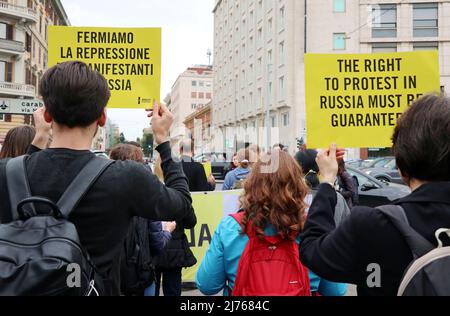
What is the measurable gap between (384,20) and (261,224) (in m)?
36.5

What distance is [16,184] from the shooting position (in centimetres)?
166

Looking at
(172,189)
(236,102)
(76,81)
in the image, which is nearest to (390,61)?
(172,189)

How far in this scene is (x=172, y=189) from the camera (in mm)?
1875

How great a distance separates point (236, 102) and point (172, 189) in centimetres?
4919

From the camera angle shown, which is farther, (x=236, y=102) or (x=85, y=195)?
(x=236, y=102)

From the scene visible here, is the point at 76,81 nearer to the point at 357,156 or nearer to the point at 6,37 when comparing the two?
the point at 357,156

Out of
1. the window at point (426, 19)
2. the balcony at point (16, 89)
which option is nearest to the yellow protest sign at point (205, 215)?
the window at point (426, 19)

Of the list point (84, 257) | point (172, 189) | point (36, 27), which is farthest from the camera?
point (36, 27)

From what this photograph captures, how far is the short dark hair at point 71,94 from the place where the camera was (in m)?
1.75

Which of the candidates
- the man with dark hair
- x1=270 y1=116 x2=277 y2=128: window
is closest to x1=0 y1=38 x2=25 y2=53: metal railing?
x1=270 y1=116 x2=277 y2=128: window

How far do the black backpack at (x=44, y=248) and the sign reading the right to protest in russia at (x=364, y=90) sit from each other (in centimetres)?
203

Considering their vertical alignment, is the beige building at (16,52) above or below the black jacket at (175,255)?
above

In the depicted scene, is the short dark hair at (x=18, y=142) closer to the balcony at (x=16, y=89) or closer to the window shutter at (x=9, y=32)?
the balcony at (x=16, y=89)
